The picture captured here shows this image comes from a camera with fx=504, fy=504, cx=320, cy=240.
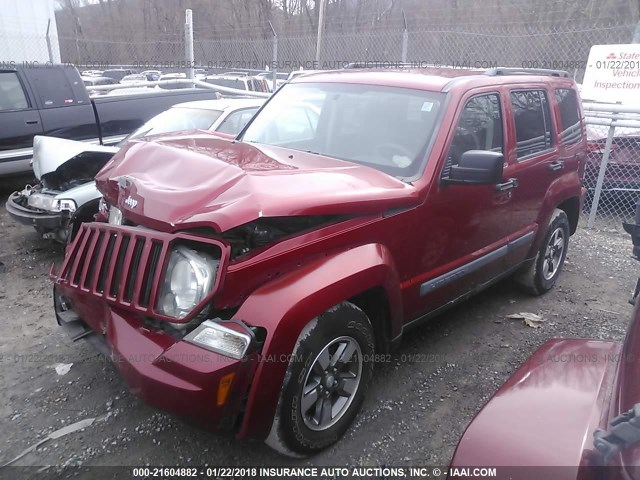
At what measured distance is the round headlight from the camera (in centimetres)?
226

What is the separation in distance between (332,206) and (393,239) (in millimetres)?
547

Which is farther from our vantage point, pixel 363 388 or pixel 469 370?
pixel 469 370

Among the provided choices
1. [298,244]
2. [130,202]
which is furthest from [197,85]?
[298,244]

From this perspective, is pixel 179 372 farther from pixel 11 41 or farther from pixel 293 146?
pixel 11 41

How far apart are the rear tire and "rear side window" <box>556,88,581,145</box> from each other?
684mm

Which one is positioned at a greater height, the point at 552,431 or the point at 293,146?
the point at 293,146

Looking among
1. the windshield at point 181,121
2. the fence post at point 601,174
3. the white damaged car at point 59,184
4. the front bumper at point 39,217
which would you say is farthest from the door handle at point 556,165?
the front bumper at point 39,217

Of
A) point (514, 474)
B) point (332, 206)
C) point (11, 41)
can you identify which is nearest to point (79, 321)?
point (332, 206)

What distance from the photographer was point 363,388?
→ 289 cm

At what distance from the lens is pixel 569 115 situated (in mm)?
4738

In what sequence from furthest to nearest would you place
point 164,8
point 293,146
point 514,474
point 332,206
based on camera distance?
point 164,8 → point 293,146 → point 332,206 → point 514,474

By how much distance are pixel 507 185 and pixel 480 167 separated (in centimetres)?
93

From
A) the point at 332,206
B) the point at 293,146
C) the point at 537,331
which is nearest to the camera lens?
the point at 332,206

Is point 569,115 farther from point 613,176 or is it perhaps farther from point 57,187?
point 57,187
